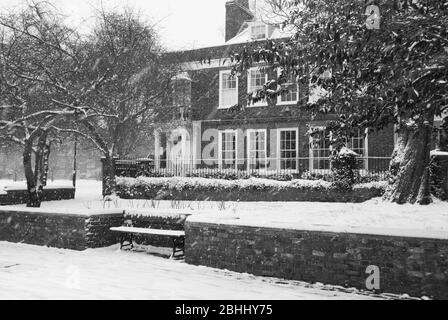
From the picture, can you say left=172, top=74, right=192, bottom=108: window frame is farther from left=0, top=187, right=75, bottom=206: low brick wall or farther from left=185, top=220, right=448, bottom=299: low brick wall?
left=185, top=220, right=448, bottom=299: low brick wall

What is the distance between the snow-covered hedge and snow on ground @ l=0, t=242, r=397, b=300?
743cm

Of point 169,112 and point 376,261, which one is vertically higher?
point 169,112

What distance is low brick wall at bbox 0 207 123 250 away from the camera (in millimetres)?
10891

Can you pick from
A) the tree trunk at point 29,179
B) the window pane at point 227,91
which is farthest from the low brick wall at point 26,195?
the window pane at point 227,91

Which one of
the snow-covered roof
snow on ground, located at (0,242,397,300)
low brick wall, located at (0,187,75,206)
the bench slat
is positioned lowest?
snow on ground, located at (0,242,397,300)

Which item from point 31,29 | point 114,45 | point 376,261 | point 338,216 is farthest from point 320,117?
point 376,261

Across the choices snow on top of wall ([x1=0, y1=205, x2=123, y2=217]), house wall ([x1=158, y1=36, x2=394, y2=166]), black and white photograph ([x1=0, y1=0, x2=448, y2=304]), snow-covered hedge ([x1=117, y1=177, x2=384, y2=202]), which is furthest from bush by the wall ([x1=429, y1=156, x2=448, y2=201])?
snow on top of wall ([x1=0, y1=205, x2=123, y2=217])

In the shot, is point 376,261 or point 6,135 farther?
point 6,135

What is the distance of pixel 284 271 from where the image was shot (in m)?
8.03

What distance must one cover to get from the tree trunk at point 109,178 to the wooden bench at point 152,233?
7.05m

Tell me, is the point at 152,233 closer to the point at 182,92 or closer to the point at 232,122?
the point at 232,122

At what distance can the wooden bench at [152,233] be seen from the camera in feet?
32.6

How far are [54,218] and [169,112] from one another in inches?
480

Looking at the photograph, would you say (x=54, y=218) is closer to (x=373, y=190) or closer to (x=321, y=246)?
(x=321, y=246)
